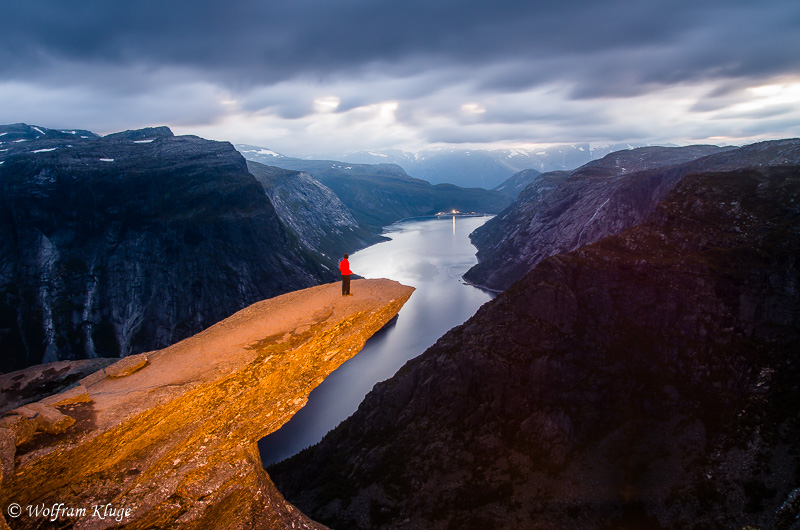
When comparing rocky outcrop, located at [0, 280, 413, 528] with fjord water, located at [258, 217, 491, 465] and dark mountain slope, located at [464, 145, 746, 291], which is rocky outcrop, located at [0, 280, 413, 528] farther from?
dark mountain slope, located at [464, 145, 746, 291]

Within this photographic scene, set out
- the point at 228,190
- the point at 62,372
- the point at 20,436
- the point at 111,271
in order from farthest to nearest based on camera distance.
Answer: the point at 228,190, the point at 111,271, the point at 62,372, the point at 20,436

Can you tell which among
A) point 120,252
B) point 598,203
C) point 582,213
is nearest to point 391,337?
point 582,213

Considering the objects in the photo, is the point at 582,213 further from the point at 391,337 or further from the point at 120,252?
the point at 120,252

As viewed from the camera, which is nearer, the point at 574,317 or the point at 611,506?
the point at 611,506


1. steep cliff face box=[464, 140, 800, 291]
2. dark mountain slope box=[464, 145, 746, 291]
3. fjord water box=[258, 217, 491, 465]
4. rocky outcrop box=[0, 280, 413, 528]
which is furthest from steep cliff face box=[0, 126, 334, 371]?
rocky outcrop box=[0, 280, 413, 528]

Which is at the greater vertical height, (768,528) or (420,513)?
(768,528)

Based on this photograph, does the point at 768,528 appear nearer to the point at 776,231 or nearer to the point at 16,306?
the point at 776,231

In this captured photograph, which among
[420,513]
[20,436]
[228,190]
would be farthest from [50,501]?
[228,190]
